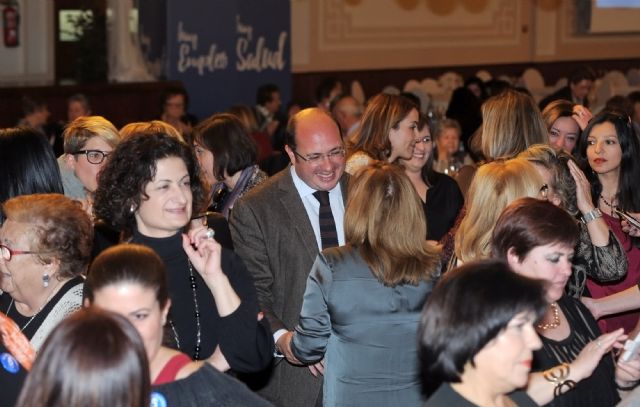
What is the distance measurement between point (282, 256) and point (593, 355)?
1527mm

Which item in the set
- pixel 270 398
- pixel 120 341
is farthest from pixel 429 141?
pixel 120 341

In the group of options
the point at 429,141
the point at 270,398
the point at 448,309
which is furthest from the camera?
the point at 429,141

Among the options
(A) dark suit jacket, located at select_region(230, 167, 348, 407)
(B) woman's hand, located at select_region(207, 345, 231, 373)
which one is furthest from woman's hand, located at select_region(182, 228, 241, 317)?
(A) dark suit jacket, located at select_region(230, 167, 348, 407)

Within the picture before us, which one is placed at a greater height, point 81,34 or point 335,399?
point 81,34

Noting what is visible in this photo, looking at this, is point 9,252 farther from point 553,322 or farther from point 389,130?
point 389,130

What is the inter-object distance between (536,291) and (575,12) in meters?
15.5

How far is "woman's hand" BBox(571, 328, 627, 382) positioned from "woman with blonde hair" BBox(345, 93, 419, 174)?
2.46m

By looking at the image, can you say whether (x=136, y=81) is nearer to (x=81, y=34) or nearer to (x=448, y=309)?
(x=81, y=34)

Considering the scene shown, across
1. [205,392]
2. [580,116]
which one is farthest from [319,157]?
[205,392]

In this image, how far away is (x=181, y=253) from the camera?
3.46m

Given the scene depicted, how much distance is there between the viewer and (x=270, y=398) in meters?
4.55

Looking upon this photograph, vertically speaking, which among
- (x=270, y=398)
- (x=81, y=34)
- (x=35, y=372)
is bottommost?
(x=270, y=398)

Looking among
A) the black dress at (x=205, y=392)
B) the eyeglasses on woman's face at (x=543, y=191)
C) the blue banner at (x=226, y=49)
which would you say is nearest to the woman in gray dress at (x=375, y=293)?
the eyeglasses on woman's face at (x=543, y=191)

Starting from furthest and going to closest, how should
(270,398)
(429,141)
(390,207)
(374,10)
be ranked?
(374,10) < (429,141) < (270,398) < (390,207)
